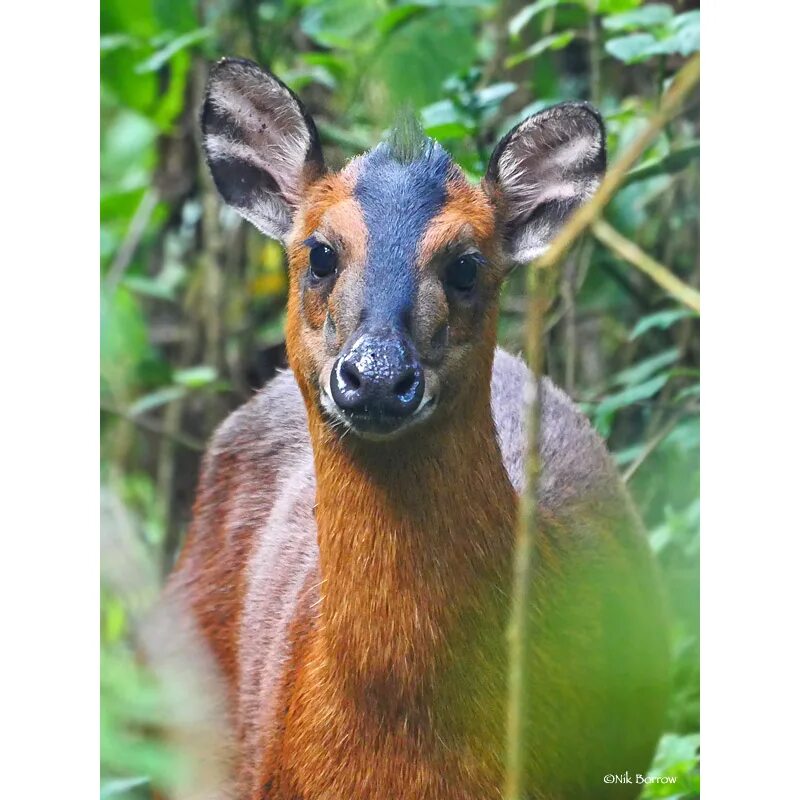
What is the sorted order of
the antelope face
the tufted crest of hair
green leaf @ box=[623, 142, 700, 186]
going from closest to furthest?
the antelope face < the tufted crest of hair < green leaf @ box=[623, 142, 700, 186]

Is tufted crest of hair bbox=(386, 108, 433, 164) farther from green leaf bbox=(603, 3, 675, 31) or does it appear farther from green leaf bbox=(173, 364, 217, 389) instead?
green leaf bbox=(173, 364, 217, 389)

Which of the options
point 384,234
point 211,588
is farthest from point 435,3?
point 211,588

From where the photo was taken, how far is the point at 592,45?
149 inches

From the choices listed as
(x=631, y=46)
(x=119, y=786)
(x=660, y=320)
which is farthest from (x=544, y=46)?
(x=119, y=786)

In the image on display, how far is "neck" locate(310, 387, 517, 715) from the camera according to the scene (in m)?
2.66

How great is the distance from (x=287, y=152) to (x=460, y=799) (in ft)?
4.48

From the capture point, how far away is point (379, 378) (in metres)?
2.38

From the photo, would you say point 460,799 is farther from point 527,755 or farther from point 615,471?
point 615,471

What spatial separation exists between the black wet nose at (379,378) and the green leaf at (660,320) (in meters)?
1.33

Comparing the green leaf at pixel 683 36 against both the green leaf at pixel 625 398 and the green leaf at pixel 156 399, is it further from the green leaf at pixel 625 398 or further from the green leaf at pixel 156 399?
the green leaf at pixel 156 399

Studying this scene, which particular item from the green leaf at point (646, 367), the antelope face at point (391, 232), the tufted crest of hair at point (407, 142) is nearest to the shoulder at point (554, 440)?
the green leaf at point (646, 367)

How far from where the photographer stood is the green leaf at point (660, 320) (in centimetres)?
358

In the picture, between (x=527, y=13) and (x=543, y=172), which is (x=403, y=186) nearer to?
(x=543, y=172)
